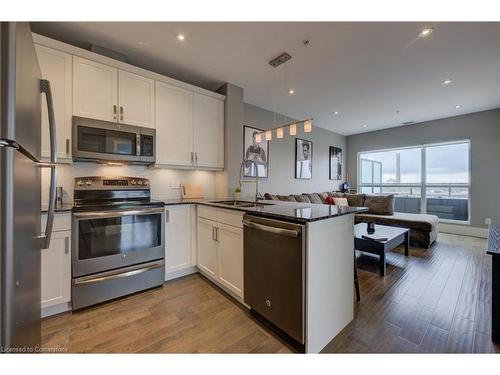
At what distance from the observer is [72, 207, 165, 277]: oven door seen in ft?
6.28

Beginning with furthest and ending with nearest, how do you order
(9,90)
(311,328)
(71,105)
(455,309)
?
(71,105)
(455,309)
(311,328)
(9,90)

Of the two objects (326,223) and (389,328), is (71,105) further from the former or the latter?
(389,328)

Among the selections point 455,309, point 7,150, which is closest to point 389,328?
point 455,309

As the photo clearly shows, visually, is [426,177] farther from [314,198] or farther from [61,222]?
[61,222]

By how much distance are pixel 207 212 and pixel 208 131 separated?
51.5 inches

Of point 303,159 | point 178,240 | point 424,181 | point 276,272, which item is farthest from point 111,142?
point 424,181

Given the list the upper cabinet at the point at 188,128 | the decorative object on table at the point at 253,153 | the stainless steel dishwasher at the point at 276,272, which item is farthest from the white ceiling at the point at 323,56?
the stainless steel dishwasher at the point at 276,272

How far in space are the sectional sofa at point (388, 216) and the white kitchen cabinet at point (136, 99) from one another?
2.18 meters

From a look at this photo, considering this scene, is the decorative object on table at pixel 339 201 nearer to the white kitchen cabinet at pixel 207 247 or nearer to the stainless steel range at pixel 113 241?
the white kitchen cabinet at pixel 207 247

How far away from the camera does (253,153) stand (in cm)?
422

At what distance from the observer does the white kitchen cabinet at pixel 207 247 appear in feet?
7.66

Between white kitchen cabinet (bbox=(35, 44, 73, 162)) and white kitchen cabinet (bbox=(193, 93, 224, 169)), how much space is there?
1.36 meters
